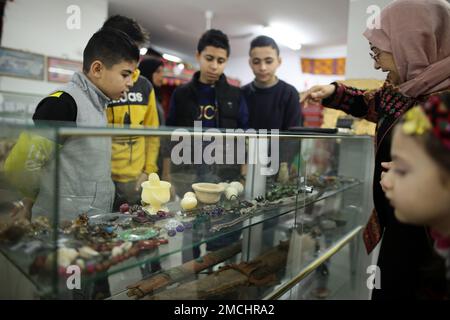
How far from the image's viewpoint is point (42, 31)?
12.8 feet

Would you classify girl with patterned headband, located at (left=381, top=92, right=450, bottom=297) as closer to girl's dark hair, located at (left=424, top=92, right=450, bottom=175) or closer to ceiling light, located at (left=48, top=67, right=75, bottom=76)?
girl's dark hair, located at (left=424, top=92, right=450, bottom=175)

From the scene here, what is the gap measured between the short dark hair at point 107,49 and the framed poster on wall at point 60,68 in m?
3.29

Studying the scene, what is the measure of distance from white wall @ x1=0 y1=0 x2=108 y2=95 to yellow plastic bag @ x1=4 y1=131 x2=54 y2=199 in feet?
10.6

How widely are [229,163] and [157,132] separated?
2.12 ft

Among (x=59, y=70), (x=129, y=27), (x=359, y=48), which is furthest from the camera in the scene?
(x=59, y=70)

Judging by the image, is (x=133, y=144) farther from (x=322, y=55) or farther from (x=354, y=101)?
(x=322, y=55)

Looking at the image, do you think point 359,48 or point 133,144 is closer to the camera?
point 133,144

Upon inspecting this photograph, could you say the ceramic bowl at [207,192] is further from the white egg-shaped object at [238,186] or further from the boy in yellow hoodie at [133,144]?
the boy in yellow hoodie at [133,144]

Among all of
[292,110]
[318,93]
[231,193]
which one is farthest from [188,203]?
[292,110]

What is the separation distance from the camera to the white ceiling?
14.8 ft

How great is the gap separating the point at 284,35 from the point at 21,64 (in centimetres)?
450

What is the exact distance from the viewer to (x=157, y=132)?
Answer: 865 millimetres

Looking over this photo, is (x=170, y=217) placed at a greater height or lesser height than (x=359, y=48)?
lesser

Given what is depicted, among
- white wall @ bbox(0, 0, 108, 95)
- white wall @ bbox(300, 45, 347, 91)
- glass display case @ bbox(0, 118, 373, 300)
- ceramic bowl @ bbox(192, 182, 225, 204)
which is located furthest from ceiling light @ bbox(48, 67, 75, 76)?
white wall @ bbox(300, 45, 347, 91)
